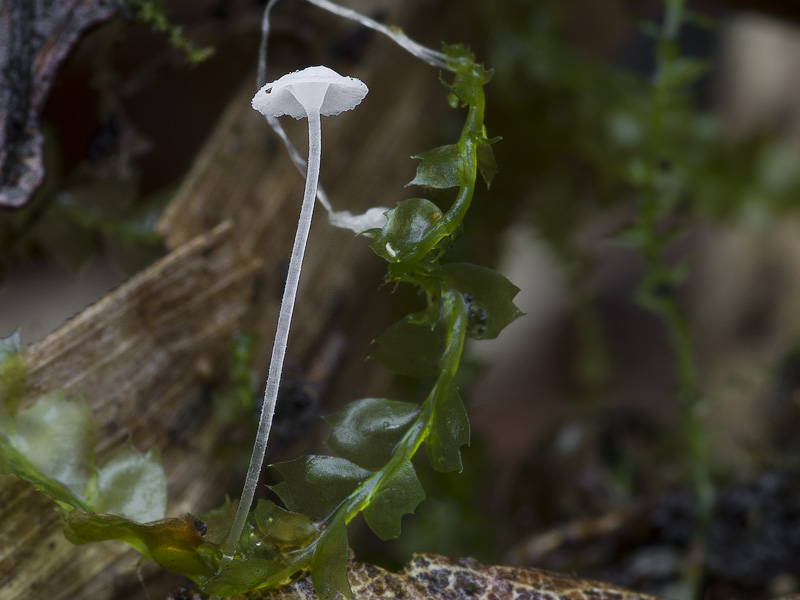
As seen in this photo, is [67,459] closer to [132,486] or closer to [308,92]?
[132,486]

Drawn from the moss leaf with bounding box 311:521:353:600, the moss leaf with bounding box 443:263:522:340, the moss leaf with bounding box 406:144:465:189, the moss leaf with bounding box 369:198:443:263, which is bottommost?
the moss leaf with bounding box 311:521:353:600

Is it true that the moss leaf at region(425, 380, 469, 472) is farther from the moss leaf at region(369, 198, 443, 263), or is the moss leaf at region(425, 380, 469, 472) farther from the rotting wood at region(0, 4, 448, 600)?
the rotting wood at region(0, 4, 448, 600)

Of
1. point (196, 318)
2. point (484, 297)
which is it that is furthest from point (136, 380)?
point (484, 297)

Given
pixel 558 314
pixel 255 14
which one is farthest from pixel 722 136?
pixel 255 14

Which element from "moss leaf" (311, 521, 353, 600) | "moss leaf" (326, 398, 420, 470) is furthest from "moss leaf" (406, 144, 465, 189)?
"moss leaf" (311, 521, 353, 600)

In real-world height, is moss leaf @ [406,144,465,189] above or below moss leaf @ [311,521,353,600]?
above

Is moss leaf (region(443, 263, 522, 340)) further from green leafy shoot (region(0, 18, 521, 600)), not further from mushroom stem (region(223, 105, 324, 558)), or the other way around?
mushroom stem (region(223, 105, 324, 558))

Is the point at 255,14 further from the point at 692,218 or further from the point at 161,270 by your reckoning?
the point at 692,218

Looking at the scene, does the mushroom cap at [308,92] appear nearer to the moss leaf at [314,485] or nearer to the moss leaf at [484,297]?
the moss leaf at [484,297]

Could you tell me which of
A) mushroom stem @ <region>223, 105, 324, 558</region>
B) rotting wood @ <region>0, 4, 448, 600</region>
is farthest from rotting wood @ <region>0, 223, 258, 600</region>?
→ mushroom stem @ <region>223, 105, 324, 558</region>

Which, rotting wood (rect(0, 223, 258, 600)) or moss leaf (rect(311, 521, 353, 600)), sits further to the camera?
rotting wood (rect(0, 223, 258, 600))
